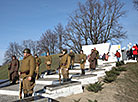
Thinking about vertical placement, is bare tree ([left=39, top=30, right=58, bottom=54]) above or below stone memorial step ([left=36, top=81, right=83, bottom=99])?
above

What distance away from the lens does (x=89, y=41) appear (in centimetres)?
3975

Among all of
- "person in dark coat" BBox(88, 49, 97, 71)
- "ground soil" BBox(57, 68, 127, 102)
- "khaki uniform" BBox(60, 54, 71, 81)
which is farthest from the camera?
"person in dark coat" BBox(88, 49, 97, 71)

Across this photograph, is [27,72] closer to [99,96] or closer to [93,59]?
[99,96]

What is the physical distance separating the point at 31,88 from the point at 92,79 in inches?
195

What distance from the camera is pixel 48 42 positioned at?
58.6 metres

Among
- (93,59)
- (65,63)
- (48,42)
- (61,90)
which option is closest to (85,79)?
(65,63)

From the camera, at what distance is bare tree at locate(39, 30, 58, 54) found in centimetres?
5653

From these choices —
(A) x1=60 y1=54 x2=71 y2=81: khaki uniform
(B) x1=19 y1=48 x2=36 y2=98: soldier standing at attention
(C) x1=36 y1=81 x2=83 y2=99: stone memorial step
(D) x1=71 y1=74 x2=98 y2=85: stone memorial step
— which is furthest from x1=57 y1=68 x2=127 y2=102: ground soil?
(B) x1=19 y1=48 x2=36 y2=98: soldier standing at attention

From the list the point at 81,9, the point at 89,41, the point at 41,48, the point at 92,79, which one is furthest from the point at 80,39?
the point at 92,79

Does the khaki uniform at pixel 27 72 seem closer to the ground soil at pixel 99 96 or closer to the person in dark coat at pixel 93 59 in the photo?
the ground soil at pixel 99 96

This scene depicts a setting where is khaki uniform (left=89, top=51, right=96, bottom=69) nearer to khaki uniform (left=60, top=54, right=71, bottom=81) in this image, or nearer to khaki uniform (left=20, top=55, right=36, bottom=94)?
khaki uniform (left=60, top=54, right=71, bottom=81)

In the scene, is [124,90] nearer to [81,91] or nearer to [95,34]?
[81,91]

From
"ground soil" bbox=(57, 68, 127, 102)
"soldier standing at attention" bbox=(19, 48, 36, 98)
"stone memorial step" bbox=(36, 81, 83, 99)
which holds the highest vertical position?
"soldier standing at attention" bbox=(19, 48, 36, 98)

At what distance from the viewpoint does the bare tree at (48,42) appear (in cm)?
5653
